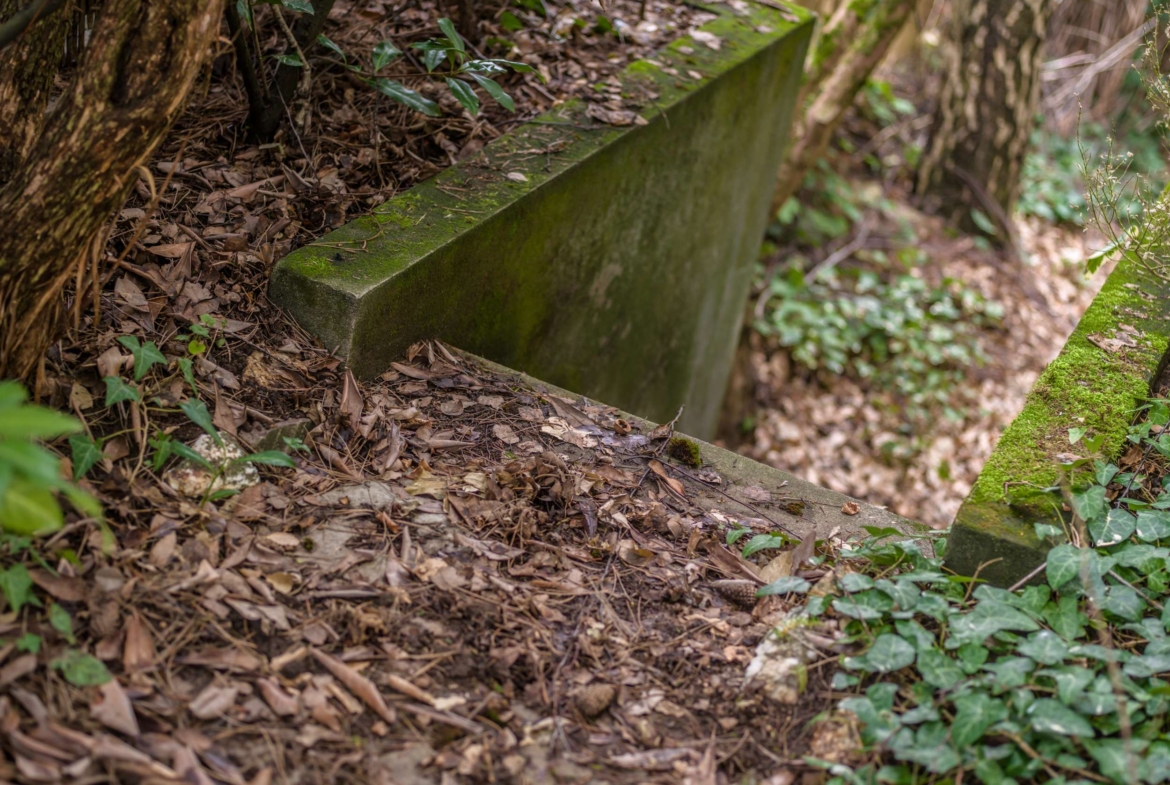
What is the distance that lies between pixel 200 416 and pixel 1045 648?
6.39 feet

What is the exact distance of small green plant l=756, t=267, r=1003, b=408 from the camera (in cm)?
653

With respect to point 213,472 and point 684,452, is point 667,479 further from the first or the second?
point 213,472

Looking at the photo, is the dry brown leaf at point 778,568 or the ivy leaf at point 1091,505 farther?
the dry brown leaf at point 778,568

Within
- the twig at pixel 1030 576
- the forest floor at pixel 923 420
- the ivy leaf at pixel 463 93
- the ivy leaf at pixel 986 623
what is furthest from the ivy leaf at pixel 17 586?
the forest floor at pixel 923 420

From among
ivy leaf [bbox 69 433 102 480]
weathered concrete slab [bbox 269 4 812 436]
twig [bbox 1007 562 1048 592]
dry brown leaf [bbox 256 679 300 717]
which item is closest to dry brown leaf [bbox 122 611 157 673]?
dry brown leaf [bbox 256 679 300 717]

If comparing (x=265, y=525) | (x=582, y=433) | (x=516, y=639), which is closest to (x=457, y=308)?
(x=582, y=433)

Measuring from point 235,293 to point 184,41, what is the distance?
85 centimetres

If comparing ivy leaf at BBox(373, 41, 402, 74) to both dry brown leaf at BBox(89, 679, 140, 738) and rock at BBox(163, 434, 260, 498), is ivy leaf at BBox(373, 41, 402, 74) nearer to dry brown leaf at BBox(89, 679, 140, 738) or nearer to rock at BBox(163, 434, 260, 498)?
rock at BBox(163, 434, 260, 498)

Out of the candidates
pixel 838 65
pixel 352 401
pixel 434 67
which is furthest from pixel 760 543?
pixel 838 65

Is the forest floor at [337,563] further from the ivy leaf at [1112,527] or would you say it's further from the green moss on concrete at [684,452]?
the ivy leaf at [1112,527]

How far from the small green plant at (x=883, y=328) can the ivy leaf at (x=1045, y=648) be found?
4.56 m

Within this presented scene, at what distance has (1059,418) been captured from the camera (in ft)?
8.63

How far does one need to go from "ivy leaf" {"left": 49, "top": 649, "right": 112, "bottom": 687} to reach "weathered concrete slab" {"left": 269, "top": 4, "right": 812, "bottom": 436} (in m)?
1.19

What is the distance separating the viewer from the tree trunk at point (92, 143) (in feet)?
6.36
